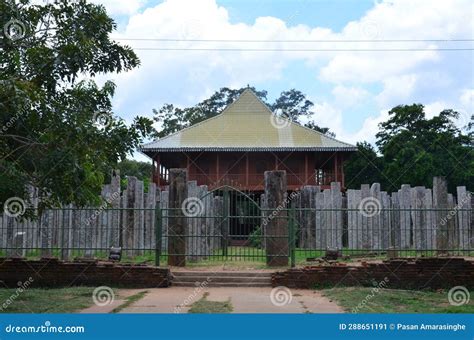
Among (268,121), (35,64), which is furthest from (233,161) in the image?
(35,64)

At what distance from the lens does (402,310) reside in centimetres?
847

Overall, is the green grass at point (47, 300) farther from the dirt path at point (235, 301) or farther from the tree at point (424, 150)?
the tree at point (424, 150)

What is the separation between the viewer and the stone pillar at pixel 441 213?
14.7m

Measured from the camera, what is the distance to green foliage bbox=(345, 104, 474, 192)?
3130cm

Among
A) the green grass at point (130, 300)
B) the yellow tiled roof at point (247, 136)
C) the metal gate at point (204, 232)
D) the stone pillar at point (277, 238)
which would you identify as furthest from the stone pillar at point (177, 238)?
the yellow tiled roof at point (247, 136)

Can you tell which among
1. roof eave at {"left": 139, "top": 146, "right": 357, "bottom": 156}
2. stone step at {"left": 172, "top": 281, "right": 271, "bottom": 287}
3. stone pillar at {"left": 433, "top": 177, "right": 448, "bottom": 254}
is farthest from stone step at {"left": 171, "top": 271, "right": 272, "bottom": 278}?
roof eave at {"left": 139, "top": 146, "right": 357, "bottom": 156}

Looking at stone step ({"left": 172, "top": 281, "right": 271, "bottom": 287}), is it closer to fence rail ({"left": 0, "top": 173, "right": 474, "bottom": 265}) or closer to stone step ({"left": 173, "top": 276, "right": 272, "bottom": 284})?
stone step ({"left": 173, "top": 276, "right": 272, "bottom": 284})

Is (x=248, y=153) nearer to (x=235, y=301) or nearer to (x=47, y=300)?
(x=235, y=301)

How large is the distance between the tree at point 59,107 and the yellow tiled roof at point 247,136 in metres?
18.3

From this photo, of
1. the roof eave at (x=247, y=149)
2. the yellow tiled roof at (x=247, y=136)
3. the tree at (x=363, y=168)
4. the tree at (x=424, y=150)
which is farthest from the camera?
the tree at (x=363, y=168)

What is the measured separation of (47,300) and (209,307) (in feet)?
8.92

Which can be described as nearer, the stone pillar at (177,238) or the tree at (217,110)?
the stone pillar at (177,238)

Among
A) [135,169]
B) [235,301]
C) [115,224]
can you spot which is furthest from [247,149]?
[235,301]

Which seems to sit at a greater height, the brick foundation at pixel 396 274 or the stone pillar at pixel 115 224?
the stone pillar at pixel 115 224
